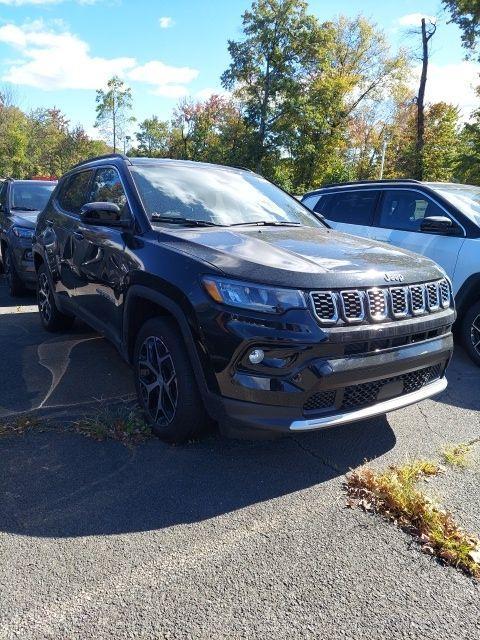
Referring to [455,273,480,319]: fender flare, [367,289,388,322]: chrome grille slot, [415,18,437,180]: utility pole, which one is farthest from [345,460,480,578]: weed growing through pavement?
[415,18,437,180]: utility pole

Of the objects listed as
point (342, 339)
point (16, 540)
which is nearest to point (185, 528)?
point (16, 540)

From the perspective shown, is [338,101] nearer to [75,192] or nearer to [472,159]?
[472,159]

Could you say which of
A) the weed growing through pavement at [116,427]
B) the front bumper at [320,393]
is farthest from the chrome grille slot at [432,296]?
the weed growing through pavement at [116,427]

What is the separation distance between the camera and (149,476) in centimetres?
291

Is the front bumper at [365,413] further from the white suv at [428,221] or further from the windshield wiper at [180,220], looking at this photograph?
the white suv at [428,221]

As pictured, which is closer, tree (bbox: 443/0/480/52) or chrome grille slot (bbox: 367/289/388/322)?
chrome grille slot (bbox: 367/289/388/322)

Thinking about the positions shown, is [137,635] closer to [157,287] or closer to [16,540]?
[16,540]

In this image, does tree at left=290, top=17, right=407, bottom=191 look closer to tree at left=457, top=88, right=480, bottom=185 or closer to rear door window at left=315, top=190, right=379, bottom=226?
tree at left=457, top=88, right=480, bottom=185

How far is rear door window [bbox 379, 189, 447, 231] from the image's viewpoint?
19.0 ft

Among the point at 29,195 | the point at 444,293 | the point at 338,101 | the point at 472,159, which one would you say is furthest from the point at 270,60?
the point at 444,293

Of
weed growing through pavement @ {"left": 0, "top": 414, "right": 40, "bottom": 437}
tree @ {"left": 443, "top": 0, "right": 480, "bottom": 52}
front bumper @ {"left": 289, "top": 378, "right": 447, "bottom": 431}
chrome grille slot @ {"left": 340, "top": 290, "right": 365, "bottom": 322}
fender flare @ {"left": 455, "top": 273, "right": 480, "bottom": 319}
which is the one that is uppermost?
tree @ {"left": 443, "top": 0, "right": 480, "bottom": 52}

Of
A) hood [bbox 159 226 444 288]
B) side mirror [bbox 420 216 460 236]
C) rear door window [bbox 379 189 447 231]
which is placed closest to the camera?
hood [bbox 159 226 444 288]

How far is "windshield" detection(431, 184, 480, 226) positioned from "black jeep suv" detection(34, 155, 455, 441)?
2.12m

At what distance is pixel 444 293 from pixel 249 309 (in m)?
1.50
